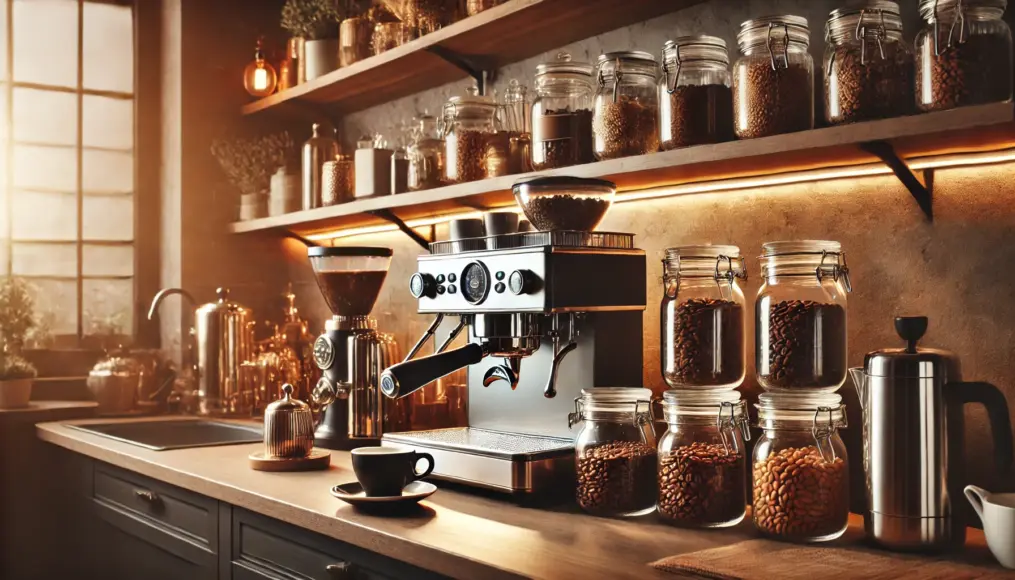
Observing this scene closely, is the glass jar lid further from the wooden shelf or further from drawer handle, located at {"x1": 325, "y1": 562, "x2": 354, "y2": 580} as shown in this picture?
drawer handle, located at {"x1": 325, "y1": 562, "x2": 354, "y2": 580}

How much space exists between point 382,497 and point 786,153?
86cm

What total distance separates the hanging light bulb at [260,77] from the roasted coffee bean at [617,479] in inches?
81.1

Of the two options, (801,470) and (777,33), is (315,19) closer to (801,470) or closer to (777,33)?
(777,33)

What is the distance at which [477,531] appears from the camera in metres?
1.45

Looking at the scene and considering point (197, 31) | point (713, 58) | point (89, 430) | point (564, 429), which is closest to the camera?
point (713, 58)

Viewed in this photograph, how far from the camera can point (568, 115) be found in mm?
1835

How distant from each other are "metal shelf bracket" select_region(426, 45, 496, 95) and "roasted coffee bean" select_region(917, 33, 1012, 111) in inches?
51.1

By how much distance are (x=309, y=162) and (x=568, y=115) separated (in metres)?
1.20

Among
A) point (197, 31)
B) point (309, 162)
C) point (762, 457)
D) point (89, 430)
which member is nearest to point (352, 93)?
point (309, 162)

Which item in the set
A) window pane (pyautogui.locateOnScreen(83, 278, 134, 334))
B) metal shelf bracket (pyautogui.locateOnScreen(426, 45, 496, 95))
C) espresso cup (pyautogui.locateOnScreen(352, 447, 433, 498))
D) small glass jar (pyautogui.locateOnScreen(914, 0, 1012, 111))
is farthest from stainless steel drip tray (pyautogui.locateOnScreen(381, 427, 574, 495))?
window pane (pyautogui.locateOnScreen(83, 278, 134, 334))

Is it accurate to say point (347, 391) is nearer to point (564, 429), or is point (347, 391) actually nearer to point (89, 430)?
point (564, 429)

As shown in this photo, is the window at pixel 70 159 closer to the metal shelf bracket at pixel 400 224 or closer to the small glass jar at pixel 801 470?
the metal shelf bracket at pixel 400 224

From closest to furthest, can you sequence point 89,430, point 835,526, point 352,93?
point 835,526
point 89,430
point 352,93

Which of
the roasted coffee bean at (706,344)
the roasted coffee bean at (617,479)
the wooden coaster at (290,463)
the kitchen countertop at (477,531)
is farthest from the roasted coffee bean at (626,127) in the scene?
the wooden coaster at (290,463)
